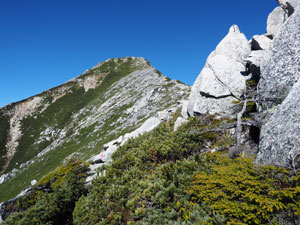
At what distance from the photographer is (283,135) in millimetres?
7988

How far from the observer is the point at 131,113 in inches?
2005

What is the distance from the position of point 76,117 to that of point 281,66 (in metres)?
74.2

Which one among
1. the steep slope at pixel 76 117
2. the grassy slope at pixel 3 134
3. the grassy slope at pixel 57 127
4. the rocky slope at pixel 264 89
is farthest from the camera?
the grassy slope at pixel 3 134

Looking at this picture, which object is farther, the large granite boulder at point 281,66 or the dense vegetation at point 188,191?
the large granite boulder at point 281,66

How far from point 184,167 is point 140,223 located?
3.53 metres

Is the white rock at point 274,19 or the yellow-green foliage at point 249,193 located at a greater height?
the white rock at point 274,19

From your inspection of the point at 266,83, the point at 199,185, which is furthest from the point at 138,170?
the point at 266,83

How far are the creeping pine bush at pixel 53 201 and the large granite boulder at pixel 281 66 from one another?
15.5 m

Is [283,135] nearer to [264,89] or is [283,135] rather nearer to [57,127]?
[264,89]

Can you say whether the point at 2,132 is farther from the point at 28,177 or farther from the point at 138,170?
the point at 138,170

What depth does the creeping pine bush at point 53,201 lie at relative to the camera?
10516 millimetres

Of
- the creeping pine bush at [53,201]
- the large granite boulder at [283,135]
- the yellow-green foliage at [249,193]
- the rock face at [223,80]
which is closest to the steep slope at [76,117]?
the rock face at [223,80]

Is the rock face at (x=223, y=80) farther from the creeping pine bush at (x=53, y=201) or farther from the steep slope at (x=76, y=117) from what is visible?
the steep slope at (x=76, y=117)

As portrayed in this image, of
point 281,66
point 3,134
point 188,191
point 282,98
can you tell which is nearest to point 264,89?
point 281,66
